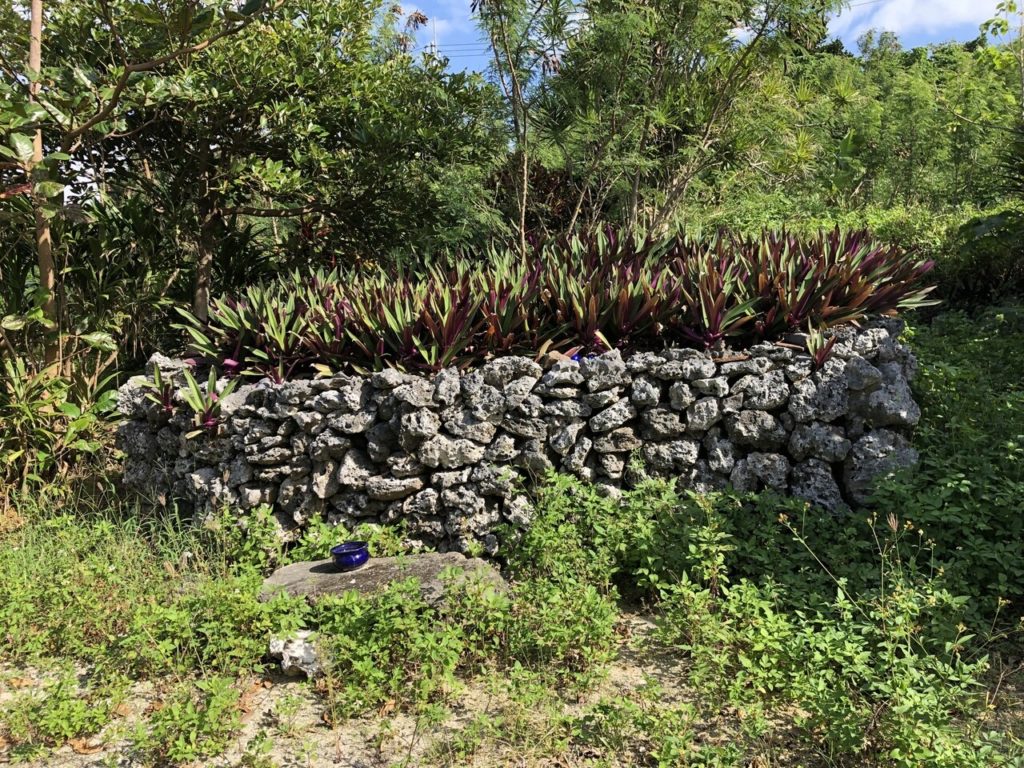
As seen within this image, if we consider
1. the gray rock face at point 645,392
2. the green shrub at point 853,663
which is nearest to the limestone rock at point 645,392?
the gray rock face at point 645,392

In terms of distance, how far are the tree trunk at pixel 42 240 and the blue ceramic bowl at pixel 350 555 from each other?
282cm

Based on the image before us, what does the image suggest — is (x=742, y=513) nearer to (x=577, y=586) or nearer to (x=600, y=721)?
(x=577, y=586)

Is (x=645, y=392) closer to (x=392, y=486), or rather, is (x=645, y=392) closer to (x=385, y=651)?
(x=392, y=486)

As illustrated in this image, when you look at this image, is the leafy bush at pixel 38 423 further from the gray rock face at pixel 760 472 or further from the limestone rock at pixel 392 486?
the gray rock face at pixel 760 472

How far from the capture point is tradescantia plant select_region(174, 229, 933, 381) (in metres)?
4.34

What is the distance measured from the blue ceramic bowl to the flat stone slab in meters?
0.03

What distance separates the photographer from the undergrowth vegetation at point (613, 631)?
2658 millimetres

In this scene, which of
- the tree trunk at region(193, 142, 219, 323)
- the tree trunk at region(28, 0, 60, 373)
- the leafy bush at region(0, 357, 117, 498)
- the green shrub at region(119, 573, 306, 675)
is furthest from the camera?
the tree trunk at region(193, 142, 219, 323)

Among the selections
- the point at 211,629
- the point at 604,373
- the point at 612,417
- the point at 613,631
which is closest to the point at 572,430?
the point at 612,417

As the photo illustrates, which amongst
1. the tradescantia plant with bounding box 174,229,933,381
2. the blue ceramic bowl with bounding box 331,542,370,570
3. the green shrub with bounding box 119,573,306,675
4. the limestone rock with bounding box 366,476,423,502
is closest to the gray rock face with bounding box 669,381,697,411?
the tradescantia plant with bounding box 174,229,933,381

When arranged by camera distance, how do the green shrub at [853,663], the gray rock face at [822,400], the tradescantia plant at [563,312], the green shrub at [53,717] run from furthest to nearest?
the tradescantia plant at [563,312] < the gray rock face at [822,400] < the green shrub at [53,717] < the green shrub at [853,663]

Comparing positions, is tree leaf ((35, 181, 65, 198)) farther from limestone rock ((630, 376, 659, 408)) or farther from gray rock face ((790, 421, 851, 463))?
gray rock face ((790, 421, 851, 463))

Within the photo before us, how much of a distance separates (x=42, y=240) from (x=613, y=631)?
4.47 metres

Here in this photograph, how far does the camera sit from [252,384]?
4664 mm
